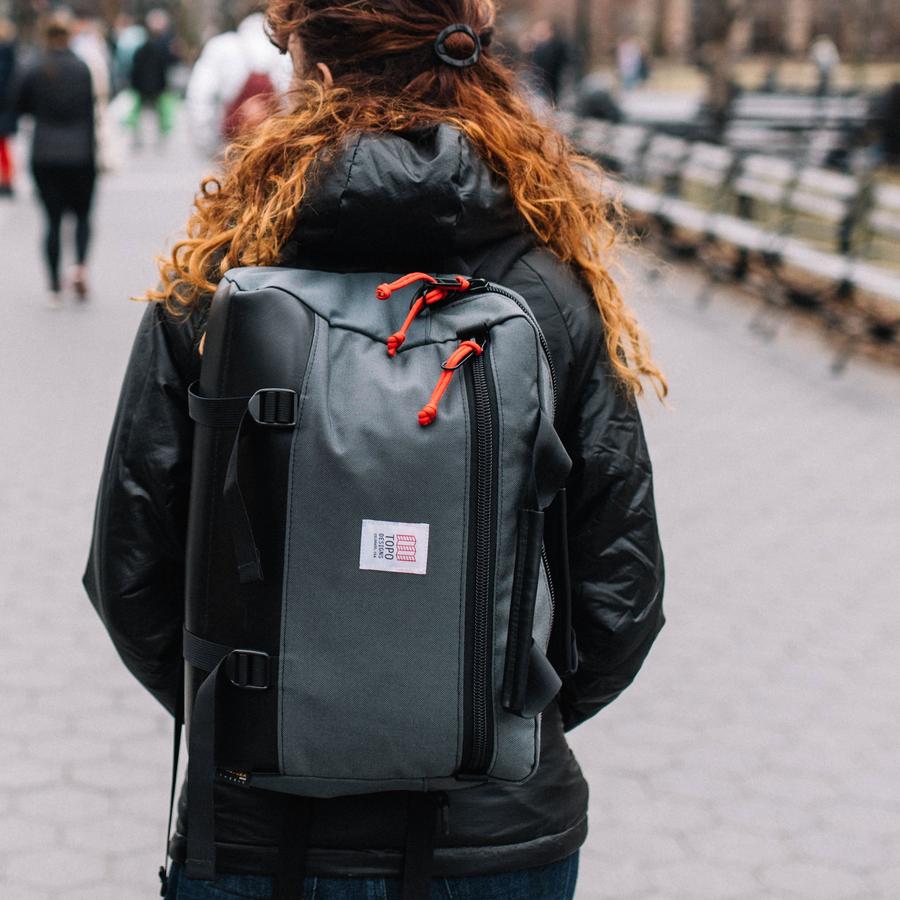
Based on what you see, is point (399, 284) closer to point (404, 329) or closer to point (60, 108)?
point (404, 329)

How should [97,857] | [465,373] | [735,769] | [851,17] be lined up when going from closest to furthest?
[465,373]
[97,857]
[735,769]
[851,17]

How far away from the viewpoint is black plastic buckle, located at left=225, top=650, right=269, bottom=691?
5.39ft

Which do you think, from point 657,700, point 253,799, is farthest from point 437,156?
point 657,700

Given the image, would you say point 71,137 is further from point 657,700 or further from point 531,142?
point 531,142

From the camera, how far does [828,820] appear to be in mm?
4137

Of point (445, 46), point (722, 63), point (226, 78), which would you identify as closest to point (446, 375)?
point (445, 46)

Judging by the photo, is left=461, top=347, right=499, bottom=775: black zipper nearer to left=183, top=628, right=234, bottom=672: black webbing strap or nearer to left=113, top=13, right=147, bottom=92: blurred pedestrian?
left=183, top=628, right=234, bottom=672: black webbing strap

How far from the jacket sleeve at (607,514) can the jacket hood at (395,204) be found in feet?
0.73

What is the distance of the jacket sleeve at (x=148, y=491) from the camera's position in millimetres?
1856

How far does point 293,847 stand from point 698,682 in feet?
11.3

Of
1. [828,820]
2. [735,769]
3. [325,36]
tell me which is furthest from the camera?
[735,769]

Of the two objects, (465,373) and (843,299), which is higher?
(465,373)

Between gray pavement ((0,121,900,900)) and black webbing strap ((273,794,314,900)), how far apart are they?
2.85 ft

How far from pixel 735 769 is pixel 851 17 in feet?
162
